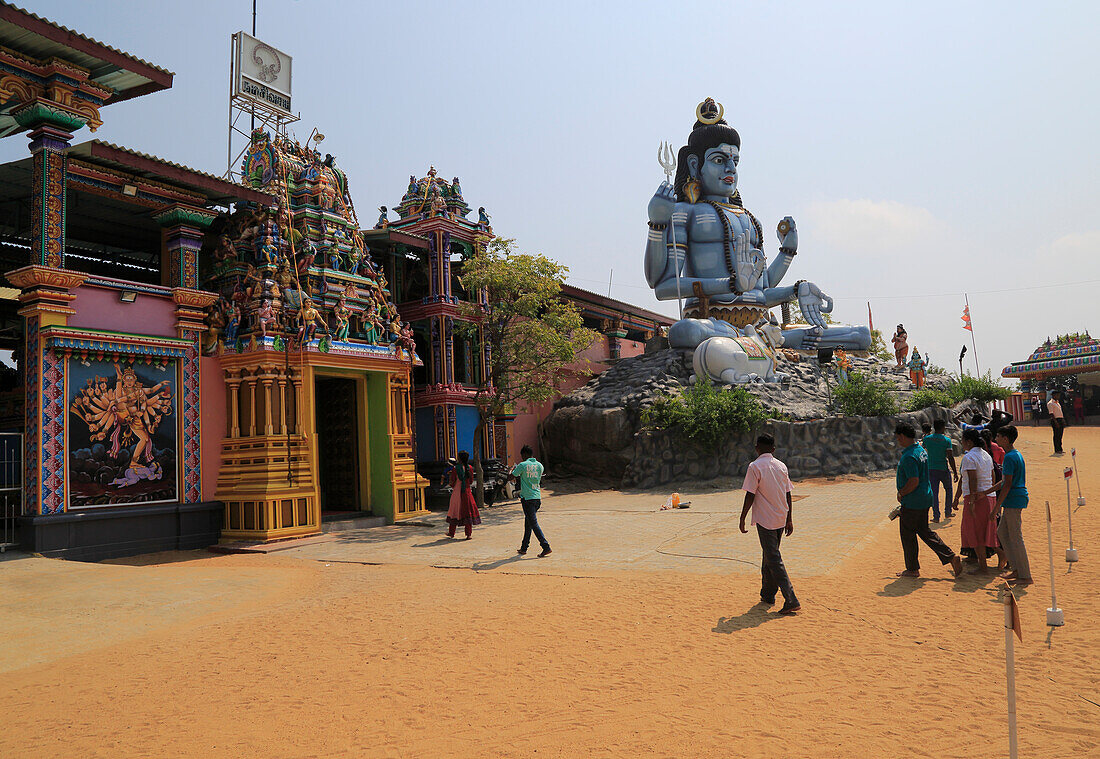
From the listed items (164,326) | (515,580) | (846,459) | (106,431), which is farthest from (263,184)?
(846,459)

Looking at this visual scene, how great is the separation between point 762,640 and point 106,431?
399 inches

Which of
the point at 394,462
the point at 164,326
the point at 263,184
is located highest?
the point at 263,184

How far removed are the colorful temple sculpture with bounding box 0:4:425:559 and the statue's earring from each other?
1214 cm

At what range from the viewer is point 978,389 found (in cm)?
2412

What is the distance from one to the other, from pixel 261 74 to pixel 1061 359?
36683mm

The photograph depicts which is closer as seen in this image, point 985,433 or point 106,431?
point 985,433

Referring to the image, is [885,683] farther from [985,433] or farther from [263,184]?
[263,184]

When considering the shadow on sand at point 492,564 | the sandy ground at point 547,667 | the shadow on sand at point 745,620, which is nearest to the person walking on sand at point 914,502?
the sandy ground at point 547,667

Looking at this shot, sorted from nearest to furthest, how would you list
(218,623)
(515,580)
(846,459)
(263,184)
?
(218,623) → (515,580) → (263,184) → (846,459)

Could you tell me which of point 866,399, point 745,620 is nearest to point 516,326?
point 866,399

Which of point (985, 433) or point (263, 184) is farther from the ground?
point (263, 184)

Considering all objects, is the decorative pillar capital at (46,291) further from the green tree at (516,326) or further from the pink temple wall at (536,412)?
the pink temple wall at (536,412)

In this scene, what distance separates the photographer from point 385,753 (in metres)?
3.88

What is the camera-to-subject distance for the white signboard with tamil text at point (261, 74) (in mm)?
16750
